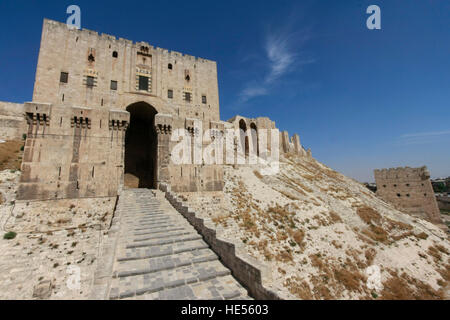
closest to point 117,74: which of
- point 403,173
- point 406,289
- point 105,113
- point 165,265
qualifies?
point 105,113

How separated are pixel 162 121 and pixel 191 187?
7.10 metres

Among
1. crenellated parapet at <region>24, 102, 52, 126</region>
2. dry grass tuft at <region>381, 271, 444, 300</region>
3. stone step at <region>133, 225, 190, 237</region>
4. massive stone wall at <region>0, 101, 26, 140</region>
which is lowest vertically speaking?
dry grass tuft at <region>381, 271, 444, 300</region>

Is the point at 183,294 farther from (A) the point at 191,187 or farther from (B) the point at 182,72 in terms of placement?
(B) the point at 182,72

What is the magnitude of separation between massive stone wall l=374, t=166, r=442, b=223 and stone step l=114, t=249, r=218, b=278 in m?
45.0

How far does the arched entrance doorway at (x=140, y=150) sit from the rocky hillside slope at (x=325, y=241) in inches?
302

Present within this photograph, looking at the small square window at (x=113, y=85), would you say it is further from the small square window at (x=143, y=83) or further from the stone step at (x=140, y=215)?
the stone step at (x=140, y=215)

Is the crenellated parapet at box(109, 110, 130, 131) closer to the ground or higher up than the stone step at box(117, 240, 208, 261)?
higher up

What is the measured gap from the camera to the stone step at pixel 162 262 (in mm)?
6452

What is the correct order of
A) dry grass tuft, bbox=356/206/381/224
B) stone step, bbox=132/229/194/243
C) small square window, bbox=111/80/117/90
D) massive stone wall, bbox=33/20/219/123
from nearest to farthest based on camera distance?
stone step, bbox=132/229/194/243, massive stone wall, bbox=33/20/219/123, small square window, bbox=111/80/117/90, dry grass tuft, bbox=356/206/381/224

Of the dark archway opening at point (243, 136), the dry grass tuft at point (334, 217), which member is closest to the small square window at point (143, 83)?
the dark archway opening at point (243, 136)

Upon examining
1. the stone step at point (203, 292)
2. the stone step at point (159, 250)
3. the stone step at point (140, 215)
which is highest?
the stone step at point (140, 215)

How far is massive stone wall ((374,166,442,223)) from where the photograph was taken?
117 ft

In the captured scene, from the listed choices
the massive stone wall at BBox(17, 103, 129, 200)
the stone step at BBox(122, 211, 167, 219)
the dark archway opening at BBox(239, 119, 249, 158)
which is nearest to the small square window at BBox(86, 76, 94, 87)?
the massive stone wall at BBox(17, 103, 129, 200)

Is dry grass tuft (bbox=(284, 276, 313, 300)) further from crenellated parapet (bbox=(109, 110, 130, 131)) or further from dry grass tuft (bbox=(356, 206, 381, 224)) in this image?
crenellated parapet (bbox=(109, 110, 130, 131))
